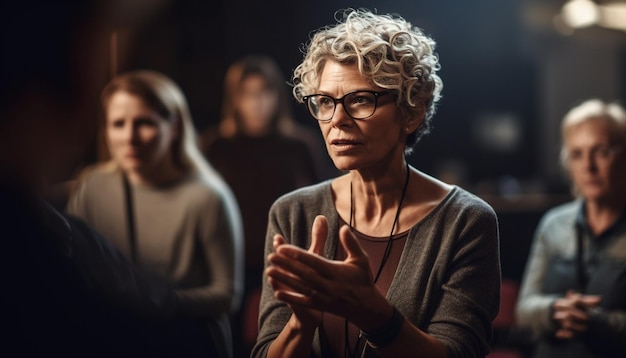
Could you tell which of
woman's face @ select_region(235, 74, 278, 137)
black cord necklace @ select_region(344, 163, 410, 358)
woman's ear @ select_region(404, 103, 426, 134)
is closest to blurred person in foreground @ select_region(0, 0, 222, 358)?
black cord necklace @ select_region(344, 163, 410, 358)

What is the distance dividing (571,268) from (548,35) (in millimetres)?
7229

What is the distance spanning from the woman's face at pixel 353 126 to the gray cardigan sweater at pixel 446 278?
167 millimetres

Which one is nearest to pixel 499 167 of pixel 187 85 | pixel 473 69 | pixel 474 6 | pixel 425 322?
pixel 473 69

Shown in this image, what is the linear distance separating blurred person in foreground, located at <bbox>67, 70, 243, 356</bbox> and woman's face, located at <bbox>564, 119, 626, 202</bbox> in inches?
48.2

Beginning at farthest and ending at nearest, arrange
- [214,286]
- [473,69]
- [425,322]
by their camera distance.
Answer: [473,69] → [214,286] → [425,322]

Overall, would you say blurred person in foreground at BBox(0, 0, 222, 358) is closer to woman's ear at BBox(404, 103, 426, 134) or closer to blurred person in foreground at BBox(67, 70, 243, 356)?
woman's ear at BBox(404, 103, 426, 134)

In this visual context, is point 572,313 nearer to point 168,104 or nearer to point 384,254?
point 384,254

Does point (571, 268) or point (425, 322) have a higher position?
point (425, 322)

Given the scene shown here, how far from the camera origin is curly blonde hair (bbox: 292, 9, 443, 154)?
1591 millimetres

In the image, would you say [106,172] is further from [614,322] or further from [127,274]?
[614,322]

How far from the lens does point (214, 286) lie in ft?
7.63

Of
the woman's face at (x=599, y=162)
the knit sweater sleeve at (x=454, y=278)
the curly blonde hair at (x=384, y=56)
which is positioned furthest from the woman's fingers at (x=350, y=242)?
the woman's face at (x=599, y=162)

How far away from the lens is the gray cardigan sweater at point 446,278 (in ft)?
5.26

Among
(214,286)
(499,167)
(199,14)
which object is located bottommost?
(499,167)
